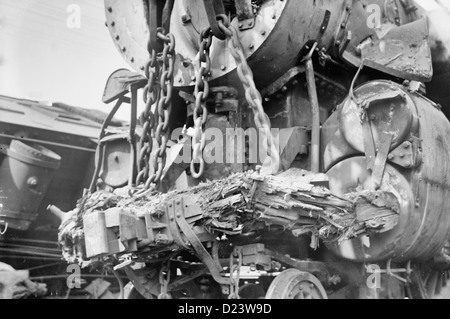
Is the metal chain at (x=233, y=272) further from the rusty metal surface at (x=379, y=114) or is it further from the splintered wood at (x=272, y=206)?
the rusty metal surface at (x=379, y=114)

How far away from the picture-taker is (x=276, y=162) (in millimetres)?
3539

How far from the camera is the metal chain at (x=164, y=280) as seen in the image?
4.02 meters

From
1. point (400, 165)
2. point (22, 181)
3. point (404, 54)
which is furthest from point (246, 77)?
point (22, 181)

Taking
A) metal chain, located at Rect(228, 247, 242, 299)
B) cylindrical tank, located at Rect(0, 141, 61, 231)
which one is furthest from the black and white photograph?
cylindrical tank, located at Rect(0, 141, 61, 231)

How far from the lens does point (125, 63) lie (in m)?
4.87

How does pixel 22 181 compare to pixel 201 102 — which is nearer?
pixel 201 102

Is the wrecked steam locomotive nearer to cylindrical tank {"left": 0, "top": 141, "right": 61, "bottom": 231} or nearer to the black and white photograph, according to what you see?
the black and white photograph

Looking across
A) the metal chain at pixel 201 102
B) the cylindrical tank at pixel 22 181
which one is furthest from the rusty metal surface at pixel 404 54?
the cylindrical tank at pixel 22 181

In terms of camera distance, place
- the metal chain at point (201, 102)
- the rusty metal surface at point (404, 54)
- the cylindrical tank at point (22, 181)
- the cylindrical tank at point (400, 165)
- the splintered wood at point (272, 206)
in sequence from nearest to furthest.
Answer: the splintered wood at point (272, 206), the metal chain at point (201, 102), the cylindrical tank at point (400, 165), the rusty metal surface at point (404, 54), the cylindrical tank at point (22, 181)

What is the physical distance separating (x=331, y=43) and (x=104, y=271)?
89.3 inches

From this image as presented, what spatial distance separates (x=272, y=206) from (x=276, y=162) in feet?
1.16

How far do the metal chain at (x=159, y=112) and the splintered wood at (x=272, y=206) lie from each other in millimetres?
234

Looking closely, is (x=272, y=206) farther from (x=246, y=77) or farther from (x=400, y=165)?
(x=400, y=165)
